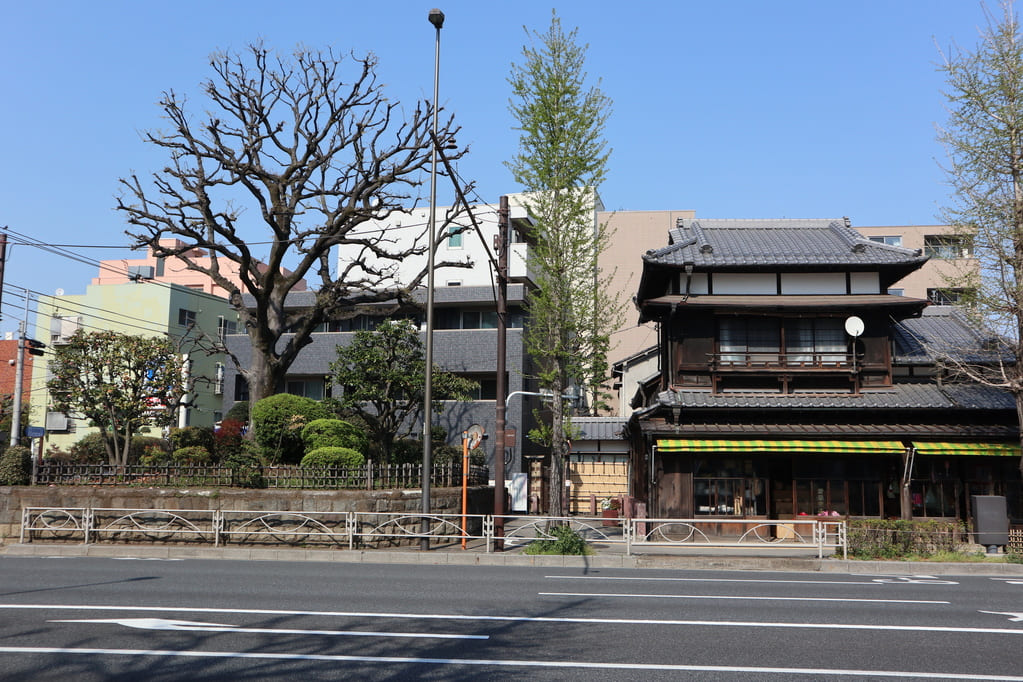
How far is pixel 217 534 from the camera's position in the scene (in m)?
19.8

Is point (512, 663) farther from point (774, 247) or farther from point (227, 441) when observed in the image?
point (227, 441)

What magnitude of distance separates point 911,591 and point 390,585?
845 centimetres

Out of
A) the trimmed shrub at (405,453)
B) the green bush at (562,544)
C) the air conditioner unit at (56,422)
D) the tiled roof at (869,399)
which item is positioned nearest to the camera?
the green bush at (562,544)

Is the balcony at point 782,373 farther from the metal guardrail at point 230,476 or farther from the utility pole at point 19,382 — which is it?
the utility pole at point 19,382

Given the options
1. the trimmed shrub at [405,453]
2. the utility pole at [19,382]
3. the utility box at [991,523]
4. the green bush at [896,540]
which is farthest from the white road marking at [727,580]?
the utility pole at [19,382]

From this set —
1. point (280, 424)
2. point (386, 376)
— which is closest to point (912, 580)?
point (280, 424)

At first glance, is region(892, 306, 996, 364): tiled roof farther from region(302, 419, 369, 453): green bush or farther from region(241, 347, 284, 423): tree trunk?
region(241, 347, 284, 423): tree trunk

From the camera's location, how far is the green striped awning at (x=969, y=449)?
2306 cm

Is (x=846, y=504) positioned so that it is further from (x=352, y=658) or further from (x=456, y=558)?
(x=352, y=658)

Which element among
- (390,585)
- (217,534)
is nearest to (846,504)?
(390,585)

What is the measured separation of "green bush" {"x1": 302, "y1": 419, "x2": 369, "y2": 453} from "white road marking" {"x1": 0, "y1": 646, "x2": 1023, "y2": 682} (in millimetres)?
14934

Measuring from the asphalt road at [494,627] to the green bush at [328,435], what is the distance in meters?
8.34

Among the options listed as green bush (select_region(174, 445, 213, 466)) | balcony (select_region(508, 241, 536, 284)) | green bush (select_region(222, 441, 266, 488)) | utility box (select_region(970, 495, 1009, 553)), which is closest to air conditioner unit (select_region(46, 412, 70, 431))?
balcony (select_region(508, 241, 536, 284))

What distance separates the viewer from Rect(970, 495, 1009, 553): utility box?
19.7 m
